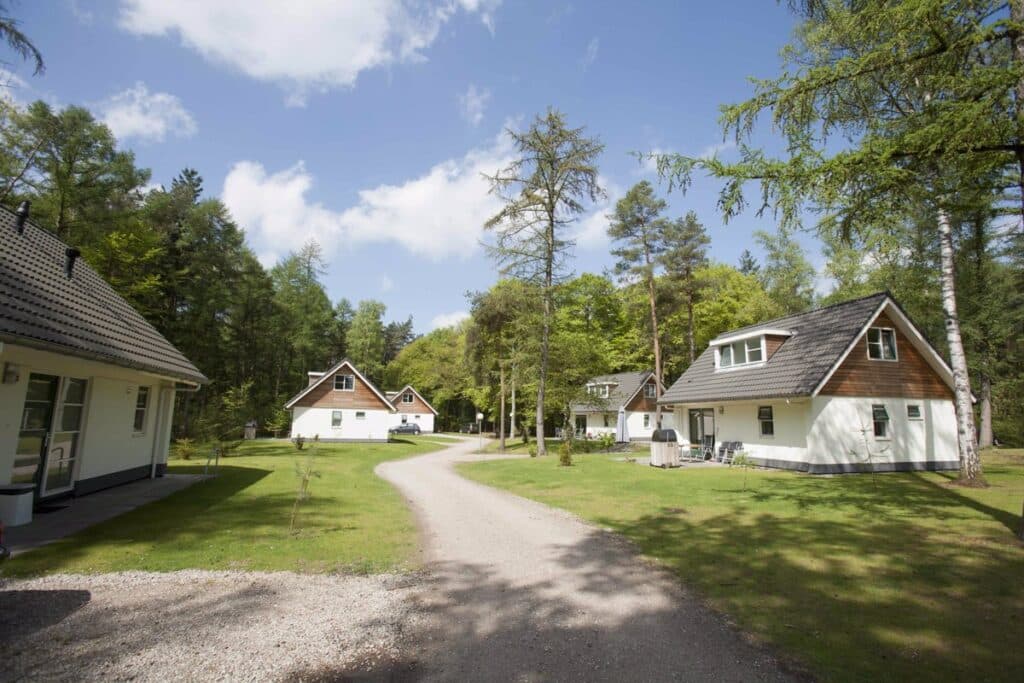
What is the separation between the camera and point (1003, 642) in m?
4.36

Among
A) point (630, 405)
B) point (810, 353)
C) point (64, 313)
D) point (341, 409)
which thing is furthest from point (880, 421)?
point (341, 409)

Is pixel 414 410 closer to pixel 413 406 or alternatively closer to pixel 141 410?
pixel 413 406

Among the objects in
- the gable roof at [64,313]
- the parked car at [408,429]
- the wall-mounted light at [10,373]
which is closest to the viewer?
the gable roof at [64,313]

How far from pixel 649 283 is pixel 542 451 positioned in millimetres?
15999

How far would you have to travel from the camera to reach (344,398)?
36281 mm

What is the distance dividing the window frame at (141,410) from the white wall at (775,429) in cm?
2127

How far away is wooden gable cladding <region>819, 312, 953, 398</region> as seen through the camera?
18.4 metres

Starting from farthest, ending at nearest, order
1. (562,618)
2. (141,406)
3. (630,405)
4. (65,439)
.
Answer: (630,405)
(141,406)
(65,439)
(562,618)

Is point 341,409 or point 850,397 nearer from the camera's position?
point 850,397

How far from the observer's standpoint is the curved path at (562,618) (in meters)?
3.88

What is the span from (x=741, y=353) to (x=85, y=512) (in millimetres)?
23627

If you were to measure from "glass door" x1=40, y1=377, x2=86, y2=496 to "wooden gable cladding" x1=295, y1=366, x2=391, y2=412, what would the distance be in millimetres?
25274

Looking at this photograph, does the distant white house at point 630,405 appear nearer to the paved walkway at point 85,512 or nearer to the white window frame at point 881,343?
the white window frame at point 881,343

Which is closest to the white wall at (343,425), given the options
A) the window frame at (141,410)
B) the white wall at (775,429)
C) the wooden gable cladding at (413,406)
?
the window frame at (141,410)
